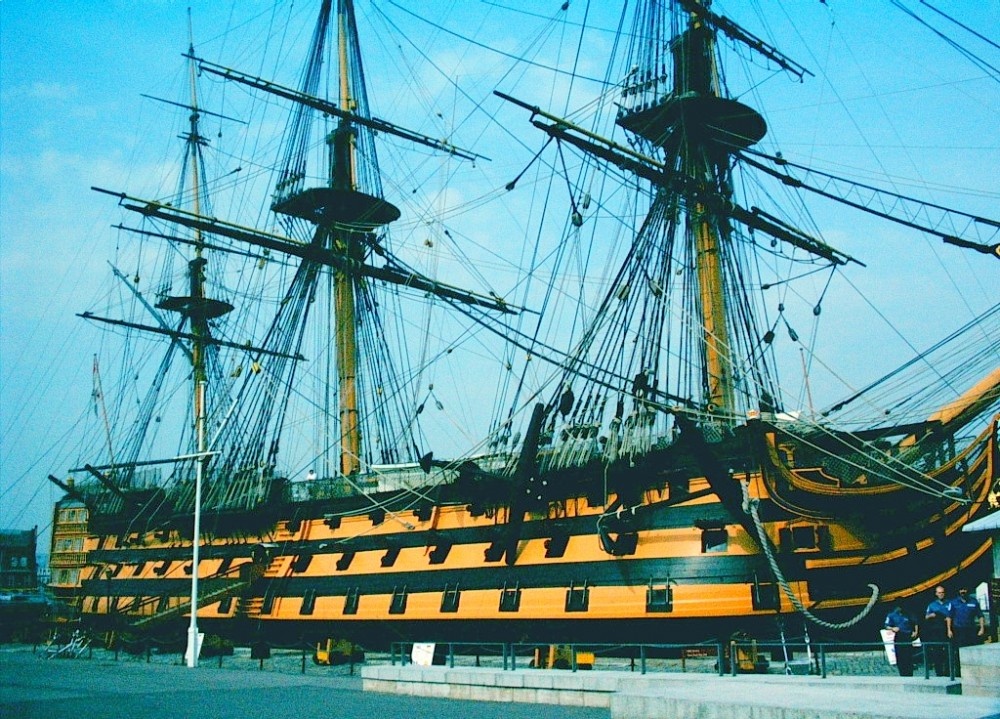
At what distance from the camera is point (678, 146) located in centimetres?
3012

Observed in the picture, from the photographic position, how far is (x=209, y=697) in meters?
17.1

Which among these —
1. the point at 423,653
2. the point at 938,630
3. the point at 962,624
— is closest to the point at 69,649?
the point at 423,653

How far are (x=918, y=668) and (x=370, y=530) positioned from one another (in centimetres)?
1587

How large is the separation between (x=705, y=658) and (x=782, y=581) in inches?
148

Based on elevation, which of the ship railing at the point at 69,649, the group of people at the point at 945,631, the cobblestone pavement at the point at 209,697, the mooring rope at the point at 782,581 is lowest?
the cobblestone pavement at the point at 209,697

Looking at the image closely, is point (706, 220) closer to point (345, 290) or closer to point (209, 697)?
point (345, 290)

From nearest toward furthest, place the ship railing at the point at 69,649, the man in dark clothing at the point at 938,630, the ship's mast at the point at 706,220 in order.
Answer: the man in dark clothing at the point at 938,630 → the ship's mast at the point at 706,220 → the ship railing at the point at 69,649

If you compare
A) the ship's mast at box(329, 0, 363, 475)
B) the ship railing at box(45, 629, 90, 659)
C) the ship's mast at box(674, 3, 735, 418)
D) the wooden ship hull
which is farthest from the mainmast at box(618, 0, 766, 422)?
the ship railing at box(45, 629, 90, 659)

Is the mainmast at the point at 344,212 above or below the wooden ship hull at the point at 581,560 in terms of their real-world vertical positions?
above

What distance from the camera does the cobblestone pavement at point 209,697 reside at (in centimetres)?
1454

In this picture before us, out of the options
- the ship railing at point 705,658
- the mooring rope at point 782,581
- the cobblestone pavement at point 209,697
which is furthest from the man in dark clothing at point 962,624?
the cobblestone pavement at point 209,697

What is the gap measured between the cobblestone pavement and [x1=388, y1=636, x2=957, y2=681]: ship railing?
57.5 inches

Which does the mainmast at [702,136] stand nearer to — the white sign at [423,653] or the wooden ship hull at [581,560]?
the wooden ship hull at [581,560]

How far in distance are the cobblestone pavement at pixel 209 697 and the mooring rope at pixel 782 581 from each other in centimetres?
603
